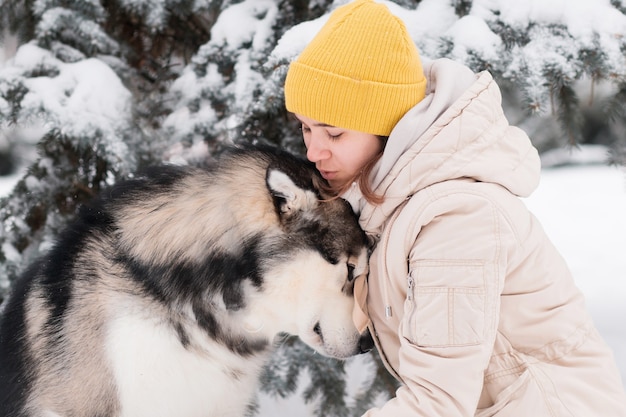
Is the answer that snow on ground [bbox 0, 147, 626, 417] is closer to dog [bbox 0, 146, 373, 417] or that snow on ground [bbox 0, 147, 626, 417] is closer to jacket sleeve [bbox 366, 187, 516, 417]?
dog [bbox 0, 146, 373, 417]

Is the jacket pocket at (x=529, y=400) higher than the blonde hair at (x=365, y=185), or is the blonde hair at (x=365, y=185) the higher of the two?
the blonde hair at (x=365, y=185)

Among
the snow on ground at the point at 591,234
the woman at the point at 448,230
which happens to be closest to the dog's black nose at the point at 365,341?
the woman at the point at 448,230

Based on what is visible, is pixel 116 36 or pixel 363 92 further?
pixel 116 36

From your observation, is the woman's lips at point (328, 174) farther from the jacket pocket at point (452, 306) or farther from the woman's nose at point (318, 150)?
the jacket pocket at point (452, 306)

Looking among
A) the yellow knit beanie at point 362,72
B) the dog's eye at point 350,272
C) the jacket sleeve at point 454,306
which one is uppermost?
the yellow knit beanie at point 362,72

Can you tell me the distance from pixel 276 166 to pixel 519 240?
75 cm

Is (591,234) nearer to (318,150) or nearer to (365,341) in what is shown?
(365,341)

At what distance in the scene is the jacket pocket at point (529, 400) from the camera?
71.4 inches

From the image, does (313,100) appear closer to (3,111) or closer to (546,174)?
(3,111)

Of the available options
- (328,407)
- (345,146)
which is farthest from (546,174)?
(345,146)

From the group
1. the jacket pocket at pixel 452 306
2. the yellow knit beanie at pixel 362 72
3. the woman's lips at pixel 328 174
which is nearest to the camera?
the jacket pocket at pixel 452 306

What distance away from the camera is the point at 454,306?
173 centimetres

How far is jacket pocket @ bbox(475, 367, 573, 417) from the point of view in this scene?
71.4 inches

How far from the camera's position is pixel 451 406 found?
1.76 meters
